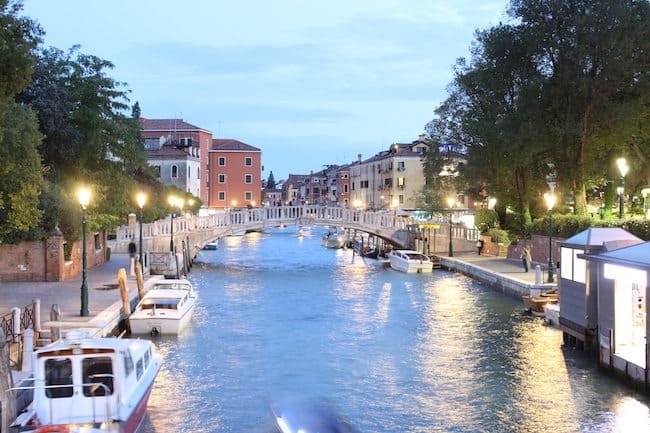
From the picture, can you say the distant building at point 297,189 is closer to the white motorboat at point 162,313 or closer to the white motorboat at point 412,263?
the white motorboat at point 412,263

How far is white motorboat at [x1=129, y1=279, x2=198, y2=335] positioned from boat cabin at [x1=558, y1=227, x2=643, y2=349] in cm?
1118

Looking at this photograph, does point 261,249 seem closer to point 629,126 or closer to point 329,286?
point 329,286

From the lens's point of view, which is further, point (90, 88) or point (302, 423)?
point (90, 88)

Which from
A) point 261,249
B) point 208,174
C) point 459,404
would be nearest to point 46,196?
point 459,404

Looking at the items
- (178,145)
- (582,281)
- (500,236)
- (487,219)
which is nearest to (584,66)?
(500,236)

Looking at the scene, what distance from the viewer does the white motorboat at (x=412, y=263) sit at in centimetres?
4507

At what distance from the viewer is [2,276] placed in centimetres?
2922

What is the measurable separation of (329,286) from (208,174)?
2197 inches

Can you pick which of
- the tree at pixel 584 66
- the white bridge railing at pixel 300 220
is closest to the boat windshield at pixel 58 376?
the tree at pixel 584 66

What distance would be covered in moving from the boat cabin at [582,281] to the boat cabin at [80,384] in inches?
472

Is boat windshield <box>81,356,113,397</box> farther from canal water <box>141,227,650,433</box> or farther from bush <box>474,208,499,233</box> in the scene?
bush <box>474,208,499,233</box>

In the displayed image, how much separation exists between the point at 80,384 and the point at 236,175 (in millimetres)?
80299

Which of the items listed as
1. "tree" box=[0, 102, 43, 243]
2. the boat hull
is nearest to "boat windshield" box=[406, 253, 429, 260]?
the boat hull

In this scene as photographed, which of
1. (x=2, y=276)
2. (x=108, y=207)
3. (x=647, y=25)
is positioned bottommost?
(x=2, y=276)
